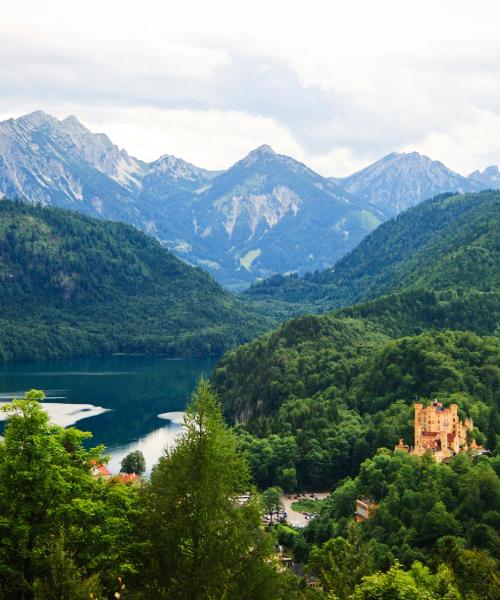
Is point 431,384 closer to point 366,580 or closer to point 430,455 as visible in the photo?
point 430,455

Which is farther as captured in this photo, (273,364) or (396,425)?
(273,364)

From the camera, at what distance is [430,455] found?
88250 mm

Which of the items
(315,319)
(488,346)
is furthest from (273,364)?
(488,346)

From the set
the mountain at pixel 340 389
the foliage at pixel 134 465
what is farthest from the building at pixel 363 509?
the foliage at pixel 134 465

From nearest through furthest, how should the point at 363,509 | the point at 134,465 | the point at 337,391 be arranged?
the point at 363,509 < the point at 134,465 < the point at 337,391

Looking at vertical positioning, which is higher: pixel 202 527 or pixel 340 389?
pixel 202 527

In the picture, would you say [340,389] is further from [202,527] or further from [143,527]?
[202,527]

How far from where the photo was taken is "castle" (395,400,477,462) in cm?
9500

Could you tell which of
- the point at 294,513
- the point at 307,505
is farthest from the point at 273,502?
the point at 307,505

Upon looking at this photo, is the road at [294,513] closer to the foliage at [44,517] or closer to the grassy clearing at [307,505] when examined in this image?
the grassy clearing at [307,505]

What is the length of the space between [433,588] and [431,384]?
7974cm

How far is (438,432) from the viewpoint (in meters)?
97.6

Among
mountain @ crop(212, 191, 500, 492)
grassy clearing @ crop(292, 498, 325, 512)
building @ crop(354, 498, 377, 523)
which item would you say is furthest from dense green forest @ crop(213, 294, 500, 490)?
building @ crop(354, 498, 377, 523)

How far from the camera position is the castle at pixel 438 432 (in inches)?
3740
